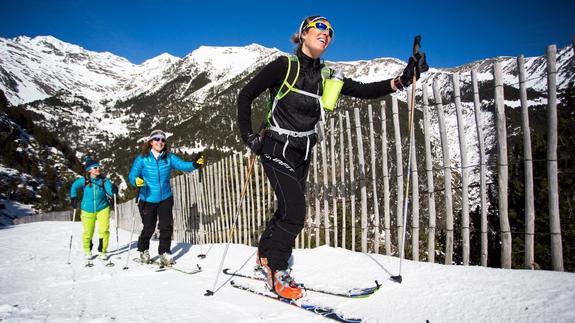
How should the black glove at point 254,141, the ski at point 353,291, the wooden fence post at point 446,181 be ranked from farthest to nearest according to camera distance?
the wooden fence post at point 446,181 < the black glove at point 254,141 < the ski at point 353,291

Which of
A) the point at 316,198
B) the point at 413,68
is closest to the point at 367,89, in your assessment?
the point at 413,68

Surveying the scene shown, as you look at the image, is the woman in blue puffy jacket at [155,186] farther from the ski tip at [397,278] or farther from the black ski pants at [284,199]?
the ski tip at [397,278]

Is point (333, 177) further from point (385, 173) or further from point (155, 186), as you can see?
point (155, 186)

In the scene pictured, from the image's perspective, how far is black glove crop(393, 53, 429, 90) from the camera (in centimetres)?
323

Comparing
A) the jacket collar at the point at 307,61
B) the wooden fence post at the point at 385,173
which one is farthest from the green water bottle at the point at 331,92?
the wooden fence post at the point at 385,173

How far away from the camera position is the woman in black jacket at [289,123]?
10.3ft

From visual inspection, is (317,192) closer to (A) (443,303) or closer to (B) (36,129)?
(A) (443,303)

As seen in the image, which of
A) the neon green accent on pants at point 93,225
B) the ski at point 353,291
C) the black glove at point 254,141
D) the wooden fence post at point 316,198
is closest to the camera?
the ski at point 353,291

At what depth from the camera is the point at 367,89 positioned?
356 cm

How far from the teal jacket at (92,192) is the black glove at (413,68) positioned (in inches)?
215

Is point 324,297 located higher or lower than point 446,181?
lower

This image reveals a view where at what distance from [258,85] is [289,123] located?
1.41 feet

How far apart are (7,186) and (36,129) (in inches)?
821

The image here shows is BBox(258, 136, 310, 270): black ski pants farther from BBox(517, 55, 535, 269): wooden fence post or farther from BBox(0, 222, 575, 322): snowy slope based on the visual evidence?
BBox(517, 55, 535, 269): wooden fence post
